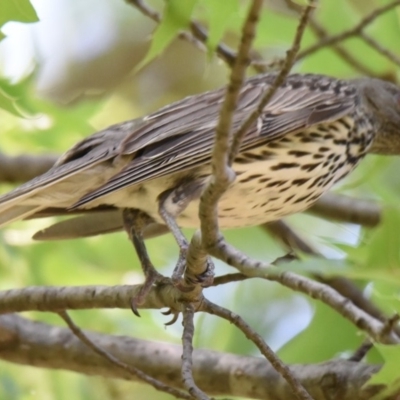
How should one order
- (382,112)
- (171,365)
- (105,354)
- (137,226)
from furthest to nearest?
1. (382,112)
2. (137,226)
3. (171,365)
4. (105,354)

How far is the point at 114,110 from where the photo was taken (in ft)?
27.0

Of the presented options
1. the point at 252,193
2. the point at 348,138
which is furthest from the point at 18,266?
the point at 348,138

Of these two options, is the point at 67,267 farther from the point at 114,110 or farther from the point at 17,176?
the point at 114,110

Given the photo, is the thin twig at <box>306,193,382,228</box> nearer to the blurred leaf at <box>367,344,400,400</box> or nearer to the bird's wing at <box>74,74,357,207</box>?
the bird's wing at <box>74,74,357,207</box>

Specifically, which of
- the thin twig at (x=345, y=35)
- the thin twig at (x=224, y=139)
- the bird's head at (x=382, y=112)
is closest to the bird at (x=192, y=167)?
the thin twig at (x=345, y=35)

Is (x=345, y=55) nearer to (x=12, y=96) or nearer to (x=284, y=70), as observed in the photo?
(x=12, y=96)

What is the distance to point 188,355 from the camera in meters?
3.04

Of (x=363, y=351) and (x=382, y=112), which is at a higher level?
(x=382, y=112)

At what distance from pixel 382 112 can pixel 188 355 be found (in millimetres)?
2361

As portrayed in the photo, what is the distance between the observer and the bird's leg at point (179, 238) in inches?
126

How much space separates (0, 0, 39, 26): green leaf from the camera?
275 cm

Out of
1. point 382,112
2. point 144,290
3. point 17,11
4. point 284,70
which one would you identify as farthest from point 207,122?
point 284,70

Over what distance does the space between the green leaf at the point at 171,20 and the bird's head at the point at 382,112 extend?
6.42 feet

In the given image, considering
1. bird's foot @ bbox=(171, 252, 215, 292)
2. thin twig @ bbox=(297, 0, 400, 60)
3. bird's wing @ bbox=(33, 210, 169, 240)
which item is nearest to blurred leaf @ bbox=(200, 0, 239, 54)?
bird's foot @ bbox=(171, 252, 215, 292)
